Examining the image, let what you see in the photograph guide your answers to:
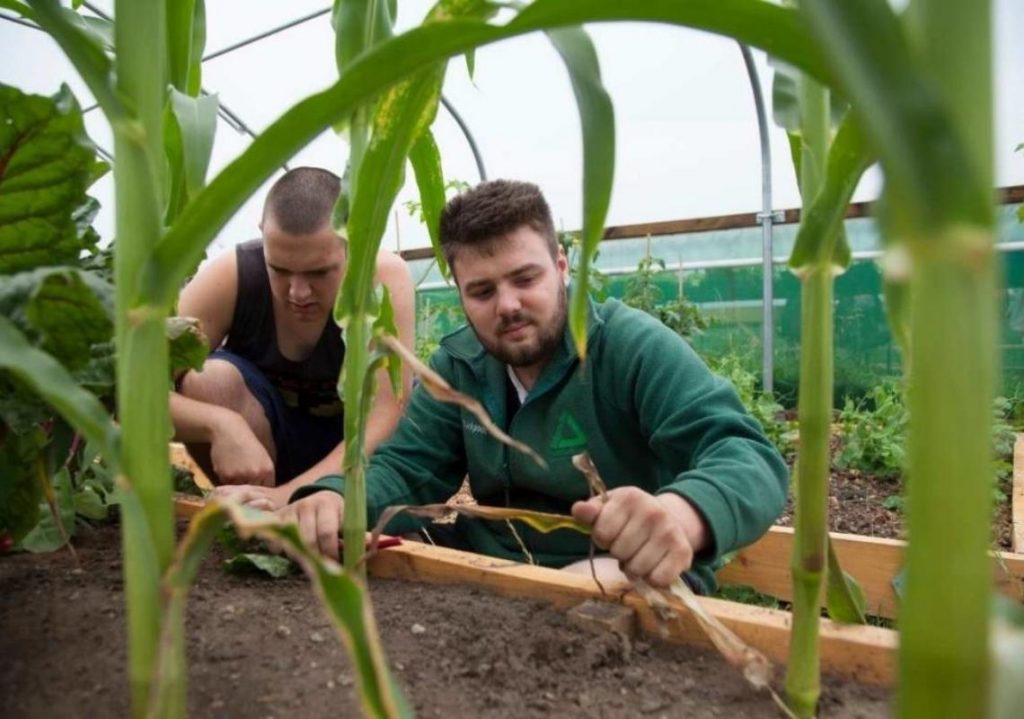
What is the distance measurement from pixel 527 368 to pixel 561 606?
1.97 feet

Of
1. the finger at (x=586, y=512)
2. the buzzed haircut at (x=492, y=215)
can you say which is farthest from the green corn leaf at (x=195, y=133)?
the buzzed haircut at (x=492, y=215)

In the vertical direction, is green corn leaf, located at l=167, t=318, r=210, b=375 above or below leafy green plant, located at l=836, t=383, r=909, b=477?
above

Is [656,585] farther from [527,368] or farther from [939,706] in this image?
[527,368]

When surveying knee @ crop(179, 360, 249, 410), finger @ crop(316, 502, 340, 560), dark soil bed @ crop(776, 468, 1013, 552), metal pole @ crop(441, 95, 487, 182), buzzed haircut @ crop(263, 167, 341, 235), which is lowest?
dark soil bed @ crop(776, 468, 1013, 552)

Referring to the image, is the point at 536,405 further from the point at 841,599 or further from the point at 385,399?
the point at 841,599

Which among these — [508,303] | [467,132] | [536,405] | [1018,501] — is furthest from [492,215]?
[467,132]

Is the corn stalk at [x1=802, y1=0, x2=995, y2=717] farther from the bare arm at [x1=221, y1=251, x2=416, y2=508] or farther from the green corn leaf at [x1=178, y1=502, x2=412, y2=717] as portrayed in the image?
the bare arm at [x1=221, y1=251, x2=416, y2=508]

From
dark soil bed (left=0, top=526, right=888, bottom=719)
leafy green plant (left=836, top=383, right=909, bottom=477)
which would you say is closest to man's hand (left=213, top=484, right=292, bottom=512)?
dark soil bed (left=0, top=526, right=888, bottom=719)

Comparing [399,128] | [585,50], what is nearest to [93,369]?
[399,128]

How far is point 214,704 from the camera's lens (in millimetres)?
509

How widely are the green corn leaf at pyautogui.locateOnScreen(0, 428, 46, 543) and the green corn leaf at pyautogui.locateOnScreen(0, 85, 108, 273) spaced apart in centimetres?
14

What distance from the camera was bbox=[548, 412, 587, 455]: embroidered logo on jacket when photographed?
4.02 feet

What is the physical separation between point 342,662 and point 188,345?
28cm

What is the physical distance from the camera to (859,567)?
102cm
